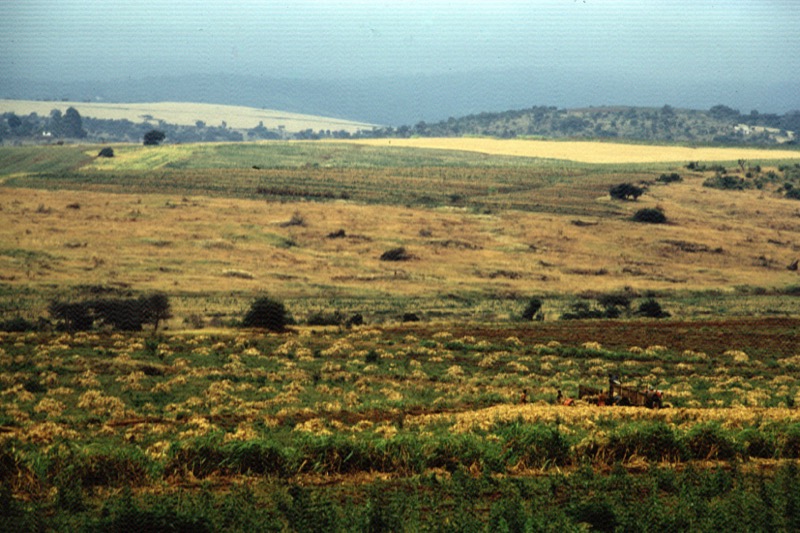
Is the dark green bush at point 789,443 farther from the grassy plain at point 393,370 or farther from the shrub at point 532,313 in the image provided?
the shrub at point 532,313

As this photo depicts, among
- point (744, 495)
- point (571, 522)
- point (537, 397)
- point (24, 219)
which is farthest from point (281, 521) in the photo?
point (24, 219)

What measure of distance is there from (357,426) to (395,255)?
54.0m

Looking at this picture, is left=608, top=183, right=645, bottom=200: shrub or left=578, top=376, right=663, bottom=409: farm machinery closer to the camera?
left=578, top=376, right=663, bottom=409: farm machinery

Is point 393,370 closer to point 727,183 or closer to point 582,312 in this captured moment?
point 582,312

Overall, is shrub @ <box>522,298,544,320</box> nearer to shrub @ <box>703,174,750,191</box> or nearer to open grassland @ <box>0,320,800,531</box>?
open grassland @ <box>0,320,800,531</box>

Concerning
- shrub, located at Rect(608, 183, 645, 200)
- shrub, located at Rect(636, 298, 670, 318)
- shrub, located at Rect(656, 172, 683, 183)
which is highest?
shrub, located at Rect(656, 172, 683, 183)

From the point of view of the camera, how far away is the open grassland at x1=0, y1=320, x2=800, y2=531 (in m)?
15.7

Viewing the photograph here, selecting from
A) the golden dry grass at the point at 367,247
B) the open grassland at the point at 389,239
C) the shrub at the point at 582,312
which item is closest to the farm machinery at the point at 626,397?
the shrub at the point at 582,312

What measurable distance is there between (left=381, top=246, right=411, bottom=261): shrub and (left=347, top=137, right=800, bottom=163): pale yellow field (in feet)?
275

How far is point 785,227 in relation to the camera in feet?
318

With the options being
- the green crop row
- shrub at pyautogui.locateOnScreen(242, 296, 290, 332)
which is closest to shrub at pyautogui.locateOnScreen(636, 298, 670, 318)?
shrub at pyautogui.locateOnScreen(242, 296, 290, 332)

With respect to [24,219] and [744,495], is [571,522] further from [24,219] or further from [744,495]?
[24,219]

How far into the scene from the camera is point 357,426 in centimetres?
2150

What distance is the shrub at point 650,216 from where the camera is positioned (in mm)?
93000
